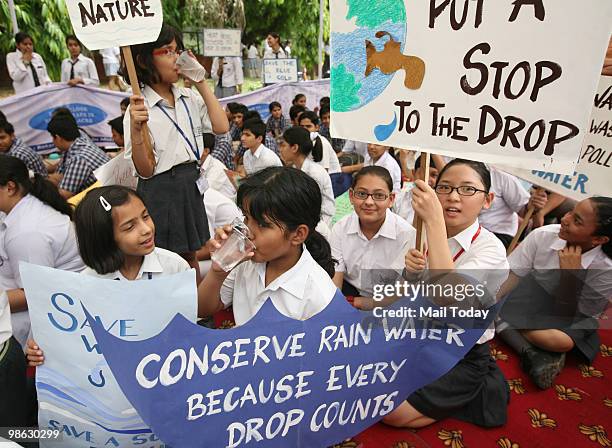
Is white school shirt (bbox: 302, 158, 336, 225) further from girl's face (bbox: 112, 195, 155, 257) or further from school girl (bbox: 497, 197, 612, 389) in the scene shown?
girl's face (bbox: 112, 195, 155, 257)

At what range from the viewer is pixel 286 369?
4.31 ft

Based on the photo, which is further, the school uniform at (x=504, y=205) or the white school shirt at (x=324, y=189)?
the white school shirt at (x=324, y=189)

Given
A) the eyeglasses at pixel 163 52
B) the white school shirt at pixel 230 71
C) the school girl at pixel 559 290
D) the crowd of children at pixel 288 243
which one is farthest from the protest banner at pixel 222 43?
the school girl at pixel 559 290

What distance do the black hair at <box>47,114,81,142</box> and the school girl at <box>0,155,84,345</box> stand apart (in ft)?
6.86

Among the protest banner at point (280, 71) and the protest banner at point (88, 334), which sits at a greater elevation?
the protest banner at point (280, 71)

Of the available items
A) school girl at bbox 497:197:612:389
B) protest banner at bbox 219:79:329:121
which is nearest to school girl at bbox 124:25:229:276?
school girl at bbox 497:197:612:389

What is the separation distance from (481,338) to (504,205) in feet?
6.52

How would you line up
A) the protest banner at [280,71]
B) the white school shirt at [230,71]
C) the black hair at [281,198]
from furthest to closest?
the white school shirt at [230,71] < the protest banner at [280,71] < the black hair at [281,198]

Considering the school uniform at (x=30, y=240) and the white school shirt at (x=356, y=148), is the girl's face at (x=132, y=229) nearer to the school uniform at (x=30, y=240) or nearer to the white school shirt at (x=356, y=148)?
the school uniform at (x=30, y=240)

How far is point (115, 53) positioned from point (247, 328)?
30.9 ft

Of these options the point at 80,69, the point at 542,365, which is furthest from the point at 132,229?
the point at 80,69

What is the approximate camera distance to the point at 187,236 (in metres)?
2.64

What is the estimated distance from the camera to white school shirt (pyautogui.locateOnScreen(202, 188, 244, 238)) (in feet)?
10.6

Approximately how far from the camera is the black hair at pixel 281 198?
59.0 inches
